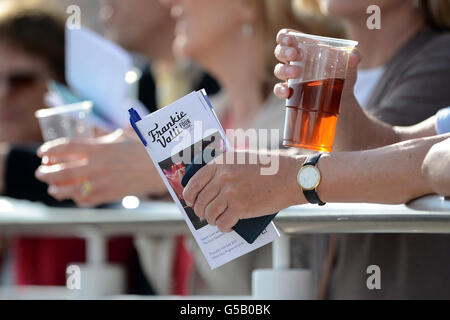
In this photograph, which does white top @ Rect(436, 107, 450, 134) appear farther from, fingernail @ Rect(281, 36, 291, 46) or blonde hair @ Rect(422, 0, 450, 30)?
blonde hair @ Rect(422, 0, 450, 30)

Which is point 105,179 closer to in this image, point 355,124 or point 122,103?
point 122,103

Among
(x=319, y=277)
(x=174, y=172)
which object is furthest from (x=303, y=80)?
(x=319, y=277)

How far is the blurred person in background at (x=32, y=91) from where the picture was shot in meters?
3.44

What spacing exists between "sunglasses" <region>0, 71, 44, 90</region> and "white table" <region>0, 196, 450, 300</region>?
746 mm

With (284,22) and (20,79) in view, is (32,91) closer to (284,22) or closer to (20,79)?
(20,79)

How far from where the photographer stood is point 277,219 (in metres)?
1.83

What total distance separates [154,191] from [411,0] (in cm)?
94

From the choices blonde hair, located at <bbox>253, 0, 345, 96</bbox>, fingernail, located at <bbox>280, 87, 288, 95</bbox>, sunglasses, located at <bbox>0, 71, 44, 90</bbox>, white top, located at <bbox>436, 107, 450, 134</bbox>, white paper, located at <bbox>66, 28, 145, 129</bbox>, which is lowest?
white top, located at <bbox>436, 107, 450, 134</bbox>

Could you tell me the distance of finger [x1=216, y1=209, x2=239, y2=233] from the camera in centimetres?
160

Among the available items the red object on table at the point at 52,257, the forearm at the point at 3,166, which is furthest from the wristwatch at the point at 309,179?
the red object on table at the point at 52,257

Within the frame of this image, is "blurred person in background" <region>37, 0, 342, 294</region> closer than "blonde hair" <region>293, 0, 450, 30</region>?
No

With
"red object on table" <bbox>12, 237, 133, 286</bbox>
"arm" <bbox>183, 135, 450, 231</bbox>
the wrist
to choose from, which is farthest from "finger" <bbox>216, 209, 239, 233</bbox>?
"red object on table" <bbox>12, 237, 133, 286</bbox>

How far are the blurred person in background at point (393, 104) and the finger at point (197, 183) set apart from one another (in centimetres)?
22

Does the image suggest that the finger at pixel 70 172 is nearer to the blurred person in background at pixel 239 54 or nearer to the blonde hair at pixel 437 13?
the blurred person in background at pixel 239 54
